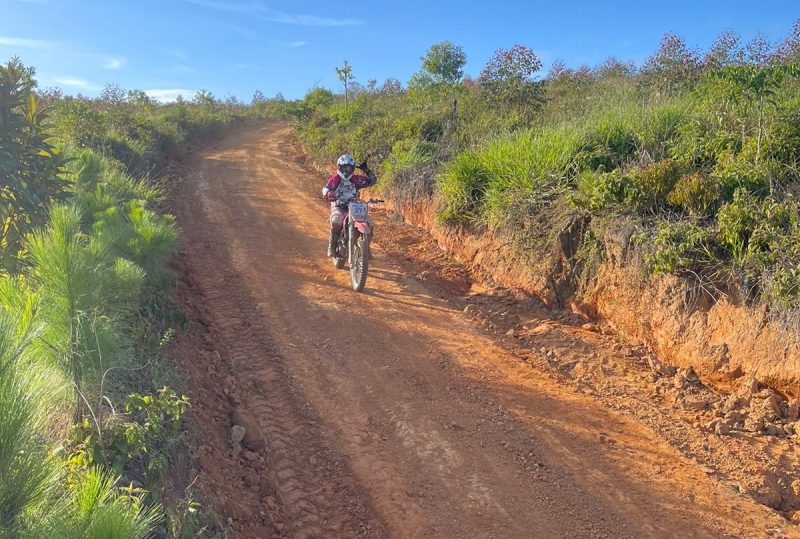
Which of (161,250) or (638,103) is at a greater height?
(638,103)

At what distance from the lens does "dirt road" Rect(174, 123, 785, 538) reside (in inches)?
135

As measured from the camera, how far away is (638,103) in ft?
27.8

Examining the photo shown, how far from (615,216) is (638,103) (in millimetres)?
3416

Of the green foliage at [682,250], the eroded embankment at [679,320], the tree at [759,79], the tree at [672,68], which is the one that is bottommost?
the eroded embankment at [679,320]

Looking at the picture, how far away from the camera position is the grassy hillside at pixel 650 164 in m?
5.04

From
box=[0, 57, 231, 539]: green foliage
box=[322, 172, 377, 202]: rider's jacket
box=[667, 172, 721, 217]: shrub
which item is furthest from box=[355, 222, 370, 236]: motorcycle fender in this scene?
box=[667, 172, 721, 217]: shrub

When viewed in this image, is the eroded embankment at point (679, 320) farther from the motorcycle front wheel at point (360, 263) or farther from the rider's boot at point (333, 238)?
the rider's boot at point (333, 238)

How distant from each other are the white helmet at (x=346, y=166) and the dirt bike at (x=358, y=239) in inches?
18.6

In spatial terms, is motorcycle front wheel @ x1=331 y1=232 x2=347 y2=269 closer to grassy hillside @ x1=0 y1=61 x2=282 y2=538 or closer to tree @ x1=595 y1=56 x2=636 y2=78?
grassy hillside @ x1=0 y1=61 x2=282 y2=538

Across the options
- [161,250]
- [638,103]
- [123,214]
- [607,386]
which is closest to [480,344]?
[607,386]

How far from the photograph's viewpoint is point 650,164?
242 inches

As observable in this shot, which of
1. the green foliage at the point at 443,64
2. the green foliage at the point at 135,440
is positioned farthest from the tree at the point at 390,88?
the green foliage at the point at 135,440

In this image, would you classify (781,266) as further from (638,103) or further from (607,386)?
(638,103)

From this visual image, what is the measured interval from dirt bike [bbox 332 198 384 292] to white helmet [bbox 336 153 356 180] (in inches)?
18.6
